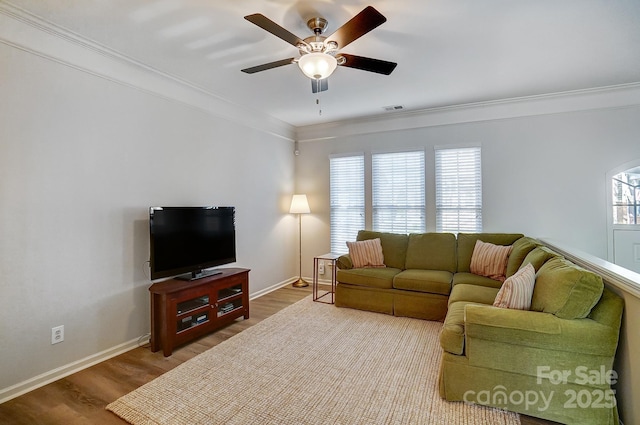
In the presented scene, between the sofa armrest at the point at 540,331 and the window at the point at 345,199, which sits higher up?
the window at the point at 345,199

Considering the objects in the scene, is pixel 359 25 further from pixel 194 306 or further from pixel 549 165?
pixel 549 165

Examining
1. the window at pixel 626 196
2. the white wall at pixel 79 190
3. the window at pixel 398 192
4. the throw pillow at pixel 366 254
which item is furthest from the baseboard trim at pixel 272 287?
the window at pixel 626 196

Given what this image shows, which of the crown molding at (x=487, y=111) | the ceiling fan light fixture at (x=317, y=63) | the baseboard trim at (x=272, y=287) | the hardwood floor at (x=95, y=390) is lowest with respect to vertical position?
the hardwood floor at (x=95, y=390)

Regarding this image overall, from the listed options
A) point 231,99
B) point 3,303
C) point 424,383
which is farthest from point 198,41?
point 424,383

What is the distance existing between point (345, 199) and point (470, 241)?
6.85 feet

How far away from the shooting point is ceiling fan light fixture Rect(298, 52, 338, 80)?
210 centimetres

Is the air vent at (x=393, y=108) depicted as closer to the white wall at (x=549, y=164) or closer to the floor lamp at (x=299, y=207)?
the white wall at (x=549, y=164)

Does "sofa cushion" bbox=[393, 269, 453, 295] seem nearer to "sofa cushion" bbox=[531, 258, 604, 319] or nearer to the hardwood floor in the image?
"sofa cushion" bbox=[531, 258, 604, 319]

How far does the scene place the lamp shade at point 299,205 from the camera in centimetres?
519

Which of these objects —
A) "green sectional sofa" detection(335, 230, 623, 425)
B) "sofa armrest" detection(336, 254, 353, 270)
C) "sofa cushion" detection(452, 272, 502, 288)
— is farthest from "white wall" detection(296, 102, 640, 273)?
"green sectional sofa" detection(335, 230, 623, 425)

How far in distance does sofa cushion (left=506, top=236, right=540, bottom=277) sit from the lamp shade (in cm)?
306

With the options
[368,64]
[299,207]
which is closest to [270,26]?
[368,64]

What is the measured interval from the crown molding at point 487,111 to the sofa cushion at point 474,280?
7.41ft

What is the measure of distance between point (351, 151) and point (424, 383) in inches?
147
